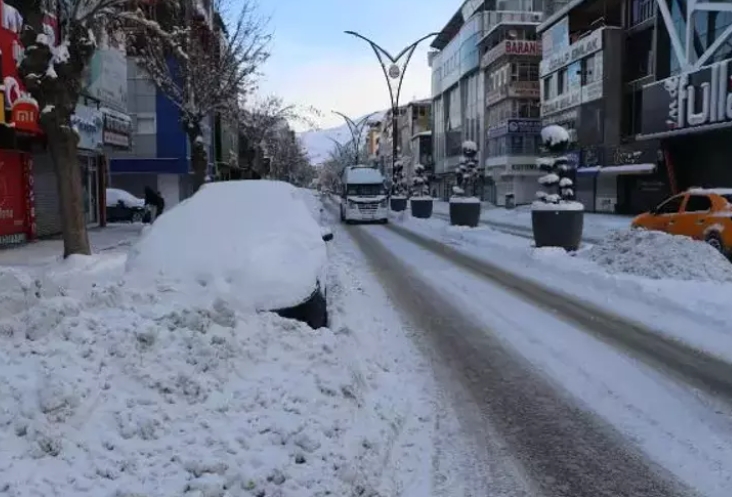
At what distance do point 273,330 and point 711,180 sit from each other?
100ft

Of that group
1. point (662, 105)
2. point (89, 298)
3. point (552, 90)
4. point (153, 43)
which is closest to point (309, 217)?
point (89, 298)

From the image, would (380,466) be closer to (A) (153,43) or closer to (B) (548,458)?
(B) (548,458)

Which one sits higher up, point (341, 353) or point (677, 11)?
point (677, 11)

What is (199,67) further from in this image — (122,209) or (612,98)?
(612,98)

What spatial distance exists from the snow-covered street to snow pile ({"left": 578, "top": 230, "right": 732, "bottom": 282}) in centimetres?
326

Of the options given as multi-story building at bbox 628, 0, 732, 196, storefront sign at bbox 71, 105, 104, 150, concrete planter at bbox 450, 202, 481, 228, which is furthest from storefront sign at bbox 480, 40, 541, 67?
storefront sign at bbox 71, 105, 104, 150

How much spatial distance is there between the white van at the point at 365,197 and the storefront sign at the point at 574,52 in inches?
665

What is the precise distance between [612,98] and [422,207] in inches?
565

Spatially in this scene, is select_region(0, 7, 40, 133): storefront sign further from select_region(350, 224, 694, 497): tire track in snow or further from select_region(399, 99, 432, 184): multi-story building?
select_region(399, 99, 432, 184): multi-story building

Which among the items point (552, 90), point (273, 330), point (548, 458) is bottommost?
point (548, 458)

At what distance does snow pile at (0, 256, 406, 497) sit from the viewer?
3.58 metres

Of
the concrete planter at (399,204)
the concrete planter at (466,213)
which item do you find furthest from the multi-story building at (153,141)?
the concrete planter at (466,213)

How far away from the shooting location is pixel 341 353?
6203 mm

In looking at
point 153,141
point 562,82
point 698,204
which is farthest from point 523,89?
point 698,204
